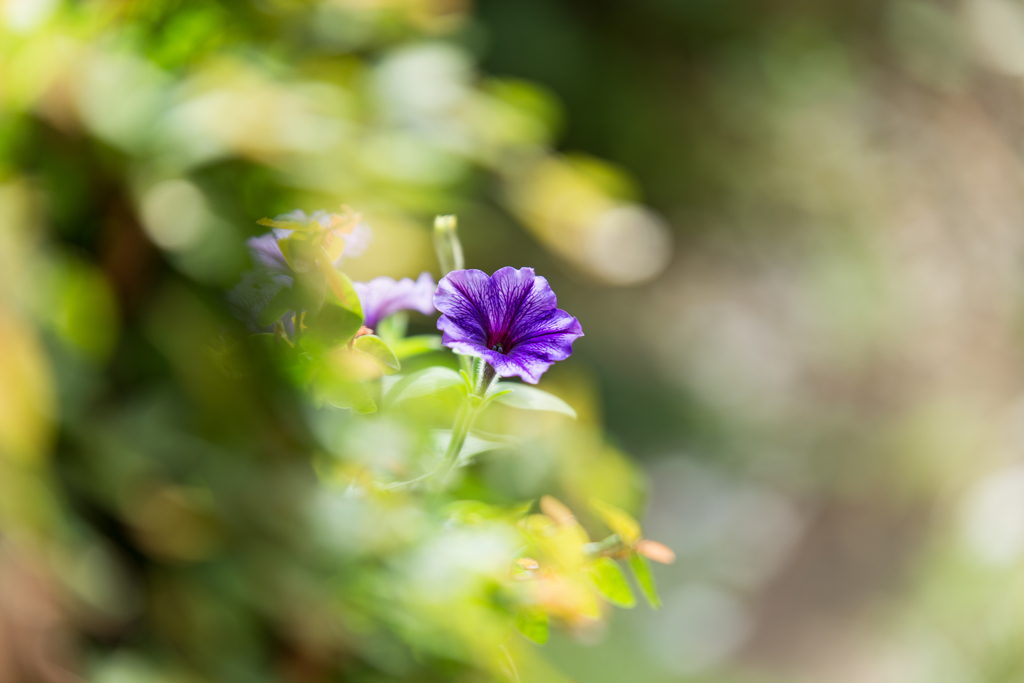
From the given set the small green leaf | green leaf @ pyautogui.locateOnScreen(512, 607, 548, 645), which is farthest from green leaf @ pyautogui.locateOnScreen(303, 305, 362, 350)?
green leaf @ pyautogui.locateOnScreen(512, 607, 548, 645)

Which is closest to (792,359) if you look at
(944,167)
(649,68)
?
(944,167)

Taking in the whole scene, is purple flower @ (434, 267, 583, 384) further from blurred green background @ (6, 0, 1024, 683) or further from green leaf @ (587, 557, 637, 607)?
blurred green background @ (6, 0, 1024, 683)

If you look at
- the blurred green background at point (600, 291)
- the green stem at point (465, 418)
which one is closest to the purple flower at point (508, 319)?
the green stem at point (465, 418)

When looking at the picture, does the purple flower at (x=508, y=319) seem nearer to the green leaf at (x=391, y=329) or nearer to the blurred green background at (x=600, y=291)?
the green leaf at (x=391, y=329)

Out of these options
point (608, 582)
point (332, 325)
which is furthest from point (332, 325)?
point (608, 582)

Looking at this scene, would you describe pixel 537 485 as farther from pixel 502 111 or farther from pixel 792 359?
pixel 792 359
